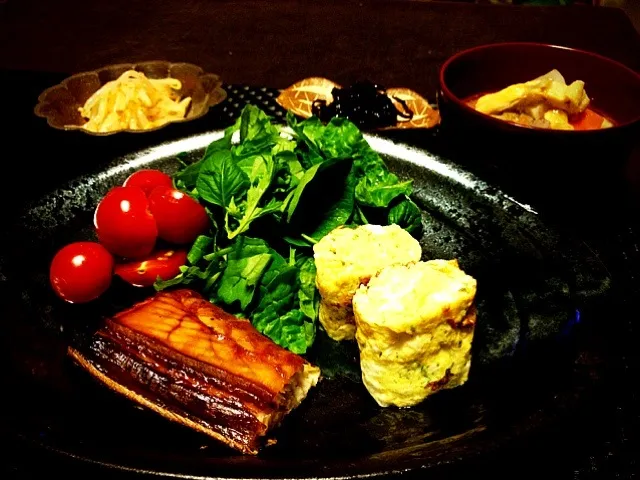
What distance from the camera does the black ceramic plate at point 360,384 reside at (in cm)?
169

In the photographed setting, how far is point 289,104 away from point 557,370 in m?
2.36

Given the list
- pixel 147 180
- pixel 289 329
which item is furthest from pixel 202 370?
pixel 147 180

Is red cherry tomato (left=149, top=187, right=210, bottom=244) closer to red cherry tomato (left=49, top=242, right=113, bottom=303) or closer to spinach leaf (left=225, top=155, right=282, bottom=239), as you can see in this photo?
spinach leaf (left=225, top=155, right=282, bottom=239)

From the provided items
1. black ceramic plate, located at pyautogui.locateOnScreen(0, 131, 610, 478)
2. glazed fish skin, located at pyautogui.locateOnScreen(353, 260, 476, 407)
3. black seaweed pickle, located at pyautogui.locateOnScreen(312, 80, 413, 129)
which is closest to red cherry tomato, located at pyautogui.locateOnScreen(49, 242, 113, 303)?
black ceramic plate, located at pyautogui.locateOnScreen(0, 131, 610, 478)

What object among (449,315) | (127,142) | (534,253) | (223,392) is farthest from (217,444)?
(127,142)

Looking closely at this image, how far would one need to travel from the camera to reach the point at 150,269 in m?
2.47

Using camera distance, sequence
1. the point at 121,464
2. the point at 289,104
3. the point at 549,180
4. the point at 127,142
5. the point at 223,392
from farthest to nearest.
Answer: the point at 289,104
the point at 127,142
the point at 549,180
the point at 223,392
the point at 121,464

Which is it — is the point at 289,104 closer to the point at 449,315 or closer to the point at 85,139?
the point at 85,139

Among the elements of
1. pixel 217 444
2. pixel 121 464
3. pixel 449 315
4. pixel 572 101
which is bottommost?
pixel 217 444

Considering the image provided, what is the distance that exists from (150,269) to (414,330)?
116 centimetres

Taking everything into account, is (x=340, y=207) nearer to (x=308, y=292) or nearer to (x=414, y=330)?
(x=308, y=292)

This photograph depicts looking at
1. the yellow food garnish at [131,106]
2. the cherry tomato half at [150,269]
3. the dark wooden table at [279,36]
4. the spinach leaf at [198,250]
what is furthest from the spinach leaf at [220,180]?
the dark wooden table at [279,36]

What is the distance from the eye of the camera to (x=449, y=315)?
1931 mm

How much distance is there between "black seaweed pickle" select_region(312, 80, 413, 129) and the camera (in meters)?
3.49
